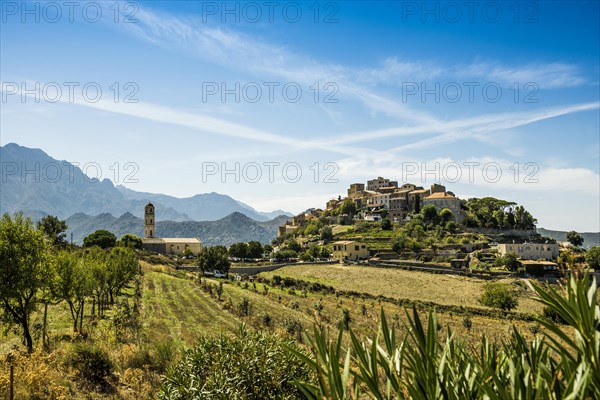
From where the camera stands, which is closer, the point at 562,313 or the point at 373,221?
the point at 562,313

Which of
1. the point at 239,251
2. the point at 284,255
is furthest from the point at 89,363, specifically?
the point at 239,251

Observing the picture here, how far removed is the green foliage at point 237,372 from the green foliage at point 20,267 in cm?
1206

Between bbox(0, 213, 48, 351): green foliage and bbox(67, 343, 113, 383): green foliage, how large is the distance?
320cm

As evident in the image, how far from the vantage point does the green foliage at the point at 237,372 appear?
9656 millimetres

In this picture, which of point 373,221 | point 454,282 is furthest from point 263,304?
point 373,221

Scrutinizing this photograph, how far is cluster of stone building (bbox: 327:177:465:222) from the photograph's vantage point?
15112cm

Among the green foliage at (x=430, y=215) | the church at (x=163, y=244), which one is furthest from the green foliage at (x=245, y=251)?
the green foliage at (x=430, y=215)

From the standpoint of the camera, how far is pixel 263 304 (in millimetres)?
47906

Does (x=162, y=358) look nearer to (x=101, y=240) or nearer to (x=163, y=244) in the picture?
(x=101, y=240)

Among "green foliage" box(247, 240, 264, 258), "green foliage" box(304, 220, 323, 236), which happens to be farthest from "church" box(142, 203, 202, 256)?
"green foliage" box(304, 220, 323, 236)

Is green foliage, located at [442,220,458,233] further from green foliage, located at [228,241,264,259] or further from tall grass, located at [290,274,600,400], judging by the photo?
tall grass, located at [290,274,600,400]

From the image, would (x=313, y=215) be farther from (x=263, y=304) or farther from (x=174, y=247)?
(x=263, y=304)

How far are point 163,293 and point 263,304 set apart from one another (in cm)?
1080

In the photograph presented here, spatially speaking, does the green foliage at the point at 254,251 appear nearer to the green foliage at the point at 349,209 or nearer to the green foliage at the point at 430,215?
the green foliage at the point at 349,209
